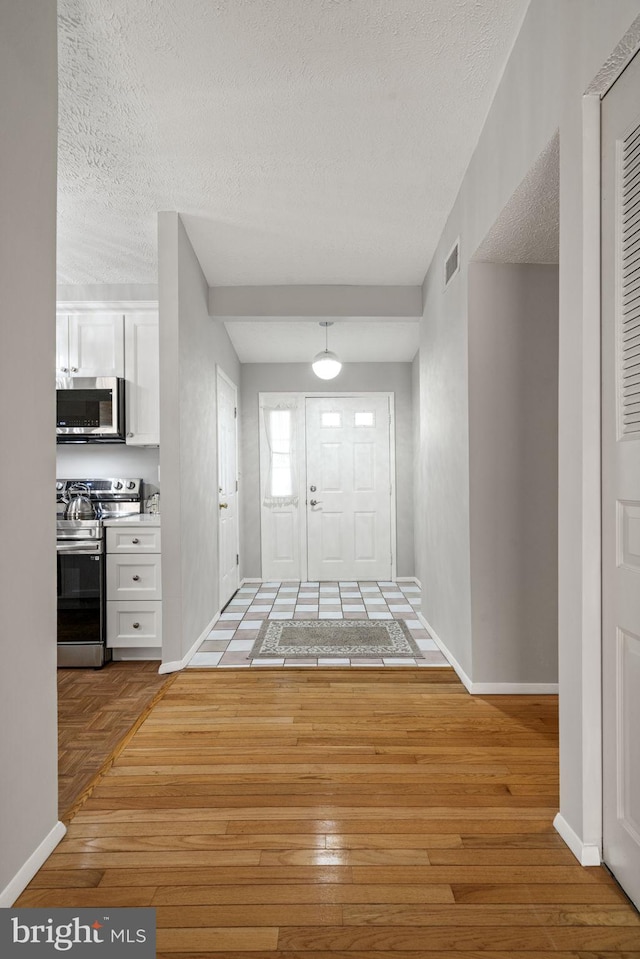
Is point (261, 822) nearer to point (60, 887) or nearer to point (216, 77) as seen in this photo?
point (60, 887)

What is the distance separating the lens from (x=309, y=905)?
1.46 metres

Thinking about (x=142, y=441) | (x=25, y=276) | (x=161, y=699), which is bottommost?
(x=161, y=699)

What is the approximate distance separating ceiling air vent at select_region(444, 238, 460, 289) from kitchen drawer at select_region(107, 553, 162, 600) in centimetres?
243

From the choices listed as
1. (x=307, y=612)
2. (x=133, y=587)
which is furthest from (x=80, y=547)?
(x=307, y=612)

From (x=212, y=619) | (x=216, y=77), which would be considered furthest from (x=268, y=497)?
(x=216, y=77)

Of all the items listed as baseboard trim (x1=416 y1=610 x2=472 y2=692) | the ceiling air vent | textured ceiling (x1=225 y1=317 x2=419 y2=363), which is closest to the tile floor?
baseboard trim (x1=416 y1=610 x2=472 y2=692)

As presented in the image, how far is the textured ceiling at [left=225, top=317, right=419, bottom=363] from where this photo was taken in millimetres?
5070

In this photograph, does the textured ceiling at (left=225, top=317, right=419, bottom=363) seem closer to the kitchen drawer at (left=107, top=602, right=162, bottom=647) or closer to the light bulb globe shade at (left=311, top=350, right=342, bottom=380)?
the light bulb globe shade at (left=311, top=350, right=342, bottom=380)

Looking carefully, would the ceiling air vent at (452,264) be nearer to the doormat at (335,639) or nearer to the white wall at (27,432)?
the white wall at (27,432)

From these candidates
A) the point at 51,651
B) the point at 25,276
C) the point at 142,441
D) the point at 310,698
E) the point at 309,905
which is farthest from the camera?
the point at 142,441

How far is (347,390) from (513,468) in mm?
3717

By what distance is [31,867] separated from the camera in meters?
1.56

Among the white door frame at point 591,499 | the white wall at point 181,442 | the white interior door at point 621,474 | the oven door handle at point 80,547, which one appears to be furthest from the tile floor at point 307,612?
the white interior door at point 621,474

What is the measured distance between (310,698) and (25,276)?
225cm
